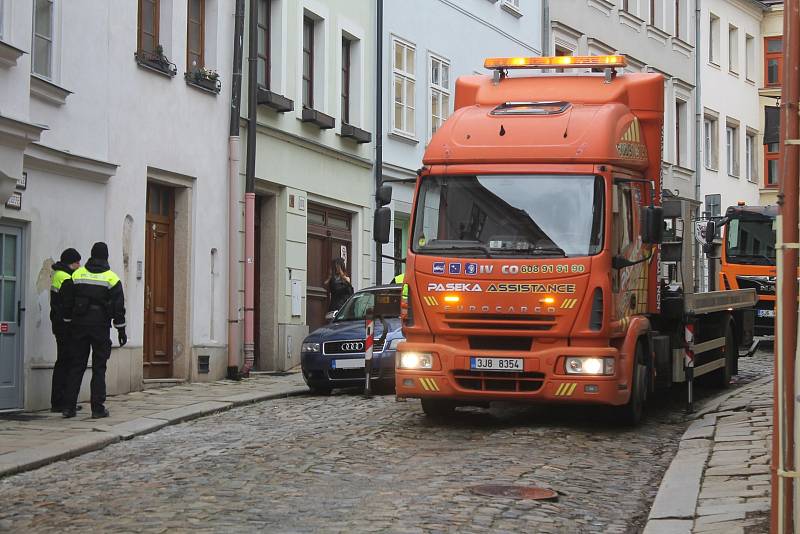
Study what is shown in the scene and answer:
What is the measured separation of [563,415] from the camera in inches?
599

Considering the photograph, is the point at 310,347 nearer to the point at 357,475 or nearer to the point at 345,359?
the point at 345,359

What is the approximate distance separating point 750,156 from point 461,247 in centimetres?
3704

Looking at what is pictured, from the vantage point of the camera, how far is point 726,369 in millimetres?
19391

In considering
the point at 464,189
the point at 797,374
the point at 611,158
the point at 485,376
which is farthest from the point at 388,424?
the point at 797,374

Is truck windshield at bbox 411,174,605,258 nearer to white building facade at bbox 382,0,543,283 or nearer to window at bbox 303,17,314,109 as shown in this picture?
window at bbox 303,17,314,109

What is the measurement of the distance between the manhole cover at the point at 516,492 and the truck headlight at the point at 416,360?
3.76m

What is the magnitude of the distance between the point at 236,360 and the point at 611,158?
9267 mm

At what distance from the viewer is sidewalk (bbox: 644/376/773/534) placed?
855 cm

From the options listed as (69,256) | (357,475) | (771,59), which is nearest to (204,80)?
(69,256)

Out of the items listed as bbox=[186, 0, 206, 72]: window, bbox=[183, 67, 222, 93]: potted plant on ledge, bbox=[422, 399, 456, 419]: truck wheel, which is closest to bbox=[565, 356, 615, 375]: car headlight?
bbox=[422, 399, 456, 419]: truck wheel

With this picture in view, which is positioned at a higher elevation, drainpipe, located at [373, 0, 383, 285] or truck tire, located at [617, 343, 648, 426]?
drainpipe, located at [373, 0, 383, 285]

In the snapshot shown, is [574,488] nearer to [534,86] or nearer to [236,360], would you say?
[534,86]

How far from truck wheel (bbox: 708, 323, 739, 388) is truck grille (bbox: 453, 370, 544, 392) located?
20.6 ft

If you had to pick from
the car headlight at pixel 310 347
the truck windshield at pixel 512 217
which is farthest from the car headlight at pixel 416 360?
the car headlight at pixel 310 347
